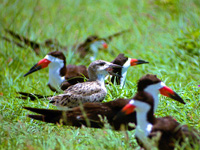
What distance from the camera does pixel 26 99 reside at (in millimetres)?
4508

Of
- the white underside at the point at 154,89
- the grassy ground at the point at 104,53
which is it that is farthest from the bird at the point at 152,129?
the white underside at the point at 154,89

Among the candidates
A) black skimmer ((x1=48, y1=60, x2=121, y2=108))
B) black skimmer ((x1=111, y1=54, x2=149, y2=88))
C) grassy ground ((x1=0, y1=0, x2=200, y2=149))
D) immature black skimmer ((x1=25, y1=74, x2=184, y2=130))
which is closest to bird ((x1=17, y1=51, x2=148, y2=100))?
black skimmer ((x1=111, y1=54, x2=149, y2=88))

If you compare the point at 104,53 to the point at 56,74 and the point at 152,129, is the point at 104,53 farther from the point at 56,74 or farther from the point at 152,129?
the point at 152,129

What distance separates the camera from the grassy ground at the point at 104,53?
3.47m

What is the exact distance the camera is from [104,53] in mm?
7266

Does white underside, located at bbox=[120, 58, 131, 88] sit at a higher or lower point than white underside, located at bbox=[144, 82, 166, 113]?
lower

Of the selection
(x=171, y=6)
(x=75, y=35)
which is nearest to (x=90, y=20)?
(x=75, y=35)

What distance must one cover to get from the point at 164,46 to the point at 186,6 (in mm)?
1982

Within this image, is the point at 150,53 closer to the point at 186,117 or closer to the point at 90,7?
the point at 186,117

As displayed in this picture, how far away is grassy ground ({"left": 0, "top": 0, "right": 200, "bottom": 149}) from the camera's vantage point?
3467 mm

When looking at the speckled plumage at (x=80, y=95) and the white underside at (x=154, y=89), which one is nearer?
the white underside at (x=154, y=89)

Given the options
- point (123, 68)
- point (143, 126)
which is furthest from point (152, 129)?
point (123, 68)

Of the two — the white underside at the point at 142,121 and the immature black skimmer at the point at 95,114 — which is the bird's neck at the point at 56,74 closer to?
the immature black skimmer at the point at 95,114

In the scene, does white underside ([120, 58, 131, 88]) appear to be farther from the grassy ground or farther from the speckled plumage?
the speckled plumage
